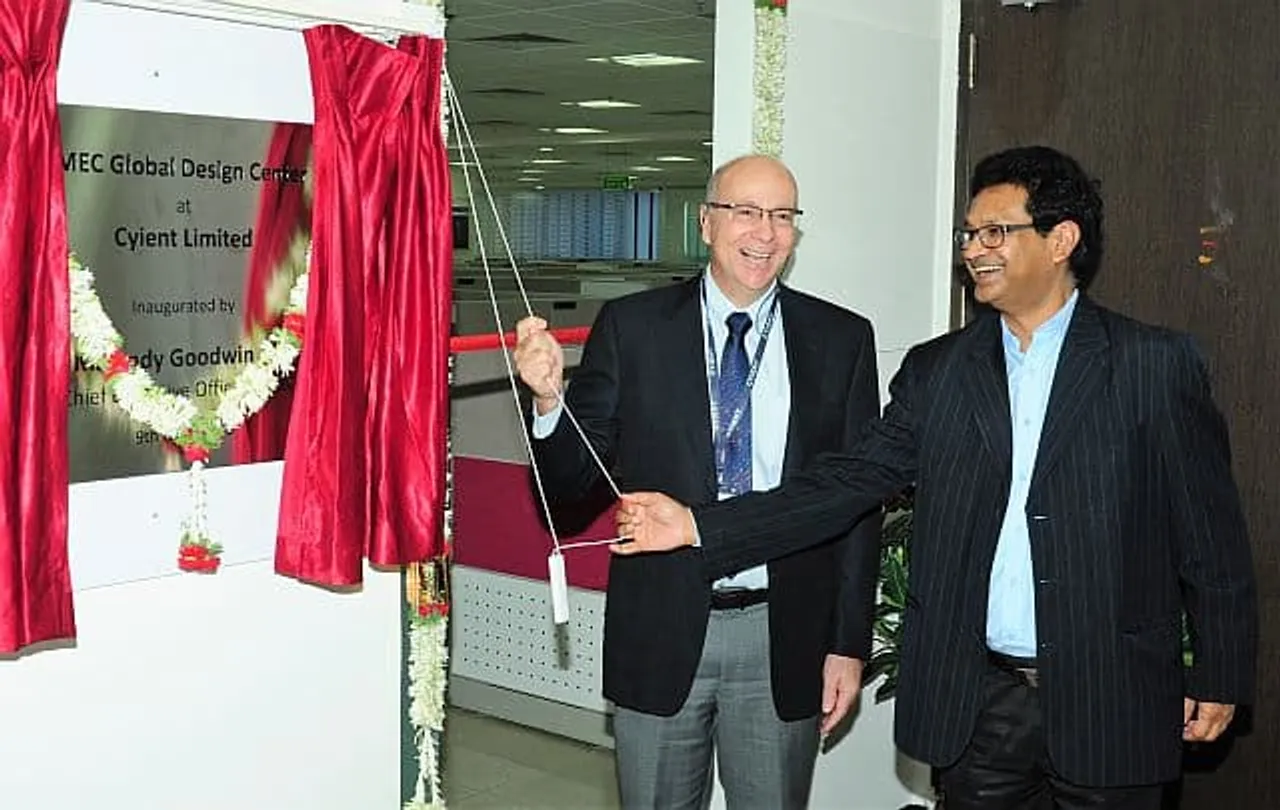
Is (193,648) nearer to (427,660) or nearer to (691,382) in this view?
(427,660)

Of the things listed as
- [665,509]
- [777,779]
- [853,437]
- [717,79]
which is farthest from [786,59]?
[777,779]

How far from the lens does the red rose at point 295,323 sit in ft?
8.18

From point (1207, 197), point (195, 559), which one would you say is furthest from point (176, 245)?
point (1207, 197)

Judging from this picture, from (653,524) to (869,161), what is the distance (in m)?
1.77

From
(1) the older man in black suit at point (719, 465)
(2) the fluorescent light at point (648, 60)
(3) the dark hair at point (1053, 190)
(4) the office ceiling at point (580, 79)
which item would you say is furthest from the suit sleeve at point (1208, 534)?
(2) the fluorescent light at point (648, 60)

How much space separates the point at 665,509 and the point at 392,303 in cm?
59

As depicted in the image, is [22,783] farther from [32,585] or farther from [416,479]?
[416,479]

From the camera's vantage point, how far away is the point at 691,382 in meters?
2.61

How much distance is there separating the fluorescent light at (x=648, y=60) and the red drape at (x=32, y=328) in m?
9.17

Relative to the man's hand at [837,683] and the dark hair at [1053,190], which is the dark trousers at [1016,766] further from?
the dark hair at [1053,190]

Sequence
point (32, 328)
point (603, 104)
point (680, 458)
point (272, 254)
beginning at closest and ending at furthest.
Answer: point (32, 328)
point (272, 254)
point (680, 458)
point (603, 104)

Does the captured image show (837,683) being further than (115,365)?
Yes

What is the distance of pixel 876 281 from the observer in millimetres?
4023

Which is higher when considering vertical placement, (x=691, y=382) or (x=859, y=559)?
(x=691, y=382)
